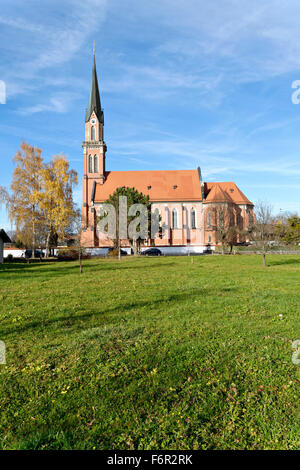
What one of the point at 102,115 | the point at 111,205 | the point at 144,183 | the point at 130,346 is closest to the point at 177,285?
the point at 130,346

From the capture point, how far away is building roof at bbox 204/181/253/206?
5500 centimetres

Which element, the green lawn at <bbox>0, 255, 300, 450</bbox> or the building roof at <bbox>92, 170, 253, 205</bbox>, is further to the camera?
the building roof at <bbox>92, 170, 253, 205</bbox>

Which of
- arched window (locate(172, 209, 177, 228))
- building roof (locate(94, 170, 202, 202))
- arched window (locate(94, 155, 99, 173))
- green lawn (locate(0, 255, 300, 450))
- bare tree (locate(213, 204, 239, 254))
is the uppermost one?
arched window (locate(94, 155, 99, 173))

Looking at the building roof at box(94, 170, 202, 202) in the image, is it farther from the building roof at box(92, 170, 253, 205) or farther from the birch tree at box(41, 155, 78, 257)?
the birch tree at box(41, 155, 78, 257)

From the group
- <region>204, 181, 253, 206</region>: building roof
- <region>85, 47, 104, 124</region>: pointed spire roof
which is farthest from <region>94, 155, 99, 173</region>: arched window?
<region>204, 181, 253, 206</region>: building roof

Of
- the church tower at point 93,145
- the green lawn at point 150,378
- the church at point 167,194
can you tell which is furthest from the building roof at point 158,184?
the green lawn at point 150,378

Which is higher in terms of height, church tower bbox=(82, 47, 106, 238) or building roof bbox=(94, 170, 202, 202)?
church tower bbox=(82, 47, 106, 238)

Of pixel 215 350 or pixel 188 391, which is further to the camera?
pixel 215 350

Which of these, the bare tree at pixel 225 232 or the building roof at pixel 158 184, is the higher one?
the building roof at pixel 158 184

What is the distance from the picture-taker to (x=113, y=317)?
23.2 ft

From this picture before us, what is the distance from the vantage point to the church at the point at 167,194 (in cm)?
5512

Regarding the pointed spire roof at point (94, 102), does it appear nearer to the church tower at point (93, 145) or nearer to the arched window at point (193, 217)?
the church tower at point (93, 145)

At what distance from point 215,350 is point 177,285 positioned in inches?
275

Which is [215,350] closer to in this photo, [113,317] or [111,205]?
[113,317]
